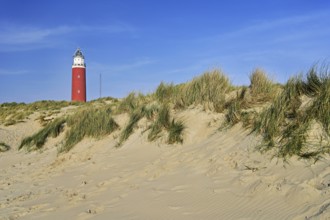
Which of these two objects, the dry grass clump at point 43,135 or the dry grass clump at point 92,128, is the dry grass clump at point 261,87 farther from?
the dry grass clump at point 43,135

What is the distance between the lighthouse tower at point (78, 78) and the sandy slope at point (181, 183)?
3443 centimetres

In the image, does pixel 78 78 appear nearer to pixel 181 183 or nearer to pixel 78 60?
pixel 78 60

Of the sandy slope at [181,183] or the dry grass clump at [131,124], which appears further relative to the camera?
the dry grass clump at [131,124]

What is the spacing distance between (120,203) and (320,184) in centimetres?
267

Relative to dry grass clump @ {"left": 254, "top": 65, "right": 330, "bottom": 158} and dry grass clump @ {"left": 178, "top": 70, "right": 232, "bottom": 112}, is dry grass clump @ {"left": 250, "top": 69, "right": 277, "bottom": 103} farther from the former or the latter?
dry grass clump @ {"left": 254, "top": 65, "right": 330, "bottom": 158}

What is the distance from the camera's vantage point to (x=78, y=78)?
44.4 metres

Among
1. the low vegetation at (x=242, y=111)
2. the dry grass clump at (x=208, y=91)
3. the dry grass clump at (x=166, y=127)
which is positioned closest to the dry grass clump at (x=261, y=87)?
the low vegetation at (x=242, y=111)

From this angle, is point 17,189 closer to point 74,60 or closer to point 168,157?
point 168,157

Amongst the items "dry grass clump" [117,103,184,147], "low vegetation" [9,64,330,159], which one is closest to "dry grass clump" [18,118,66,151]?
"low vegetation" [9,64,330,159]

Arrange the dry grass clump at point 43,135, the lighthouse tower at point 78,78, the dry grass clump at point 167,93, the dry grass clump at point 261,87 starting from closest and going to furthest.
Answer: the dry grass clump at point 261,87, the dry grass clump at point 167,93, the dry grass clump at point 43,135, the lighthouse tower at point 78,78

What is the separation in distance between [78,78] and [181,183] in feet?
132

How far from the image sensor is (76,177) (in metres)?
8.08

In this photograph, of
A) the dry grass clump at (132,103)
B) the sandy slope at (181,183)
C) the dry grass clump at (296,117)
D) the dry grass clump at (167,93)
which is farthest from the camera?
the dry grass clump at (132,103)

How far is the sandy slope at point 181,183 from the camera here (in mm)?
4348
